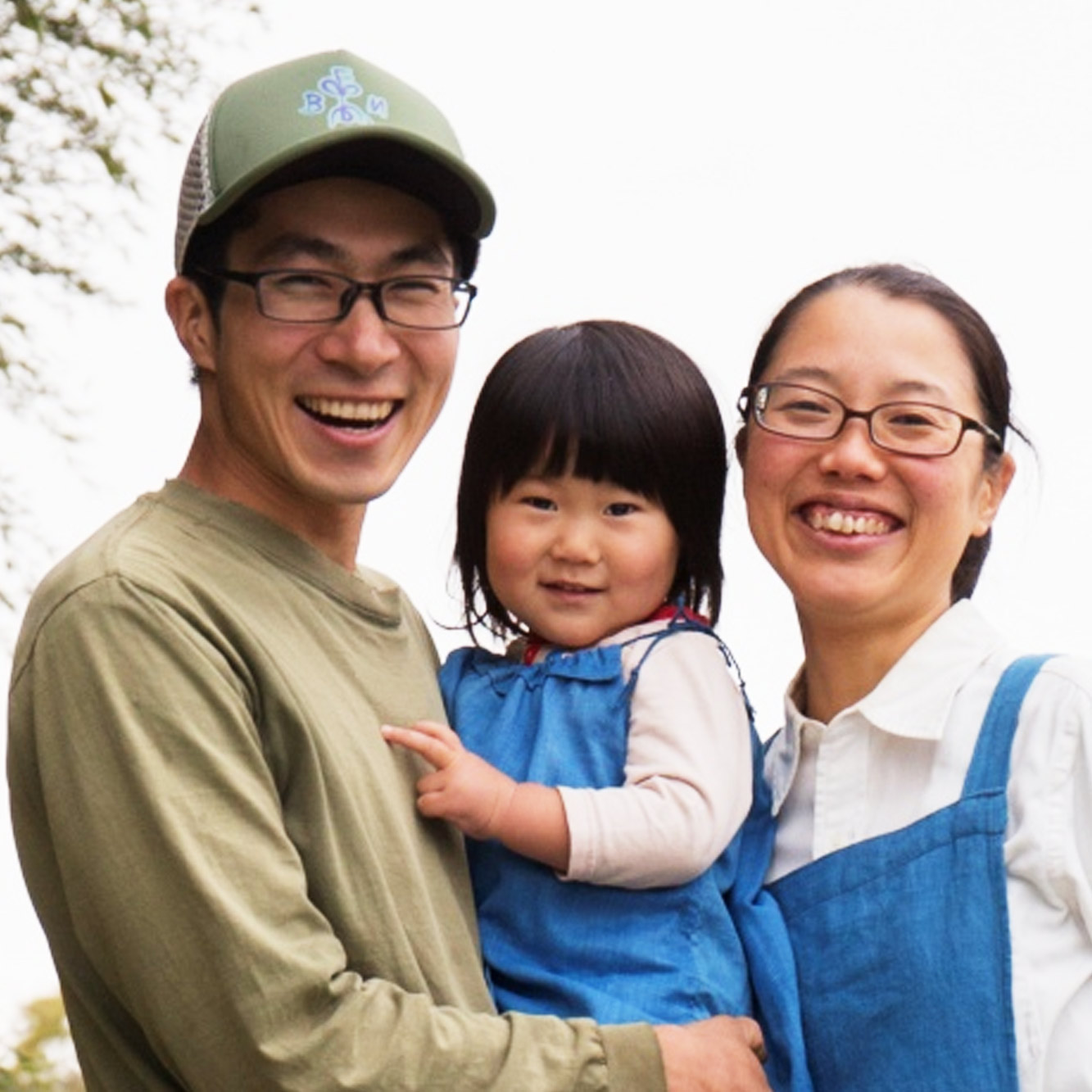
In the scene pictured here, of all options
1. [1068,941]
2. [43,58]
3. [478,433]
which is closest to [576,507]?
[478,433]

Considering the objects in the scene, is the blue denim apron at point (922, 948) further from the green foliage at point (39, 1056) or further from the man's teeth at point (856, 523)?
the green foliage at point (39, 1056)

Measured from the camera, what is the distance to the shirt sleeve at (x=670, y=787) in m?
2.75

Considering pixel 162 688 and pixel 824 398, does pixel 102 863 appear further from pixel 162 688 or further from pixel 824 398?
pixel 824 398

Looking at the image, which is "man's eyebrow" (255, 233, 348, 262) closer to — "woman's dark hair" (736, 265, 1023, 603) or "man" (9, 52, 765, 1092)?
"man" (9, 52, 765, 1092)

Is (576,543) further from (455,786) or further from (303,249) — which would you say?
(303,249)

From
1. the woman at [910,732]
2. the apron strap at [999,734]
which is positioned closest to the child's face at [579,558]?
the woman at [910,732]

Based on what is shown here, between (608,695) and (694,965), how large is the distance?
14.5 inches

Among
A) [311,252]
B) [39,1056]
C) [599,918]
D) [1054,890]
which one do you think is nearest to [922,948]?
[1054,890]

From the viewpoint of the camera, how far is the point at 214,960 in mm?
2334

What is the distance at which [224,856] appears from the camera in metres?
2.35

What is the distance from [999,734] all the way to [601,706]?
1.71ft

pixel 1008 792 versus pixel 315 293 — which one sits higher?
pixel 315 293

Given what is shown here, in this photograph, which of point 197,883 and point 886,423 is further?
point 886,423

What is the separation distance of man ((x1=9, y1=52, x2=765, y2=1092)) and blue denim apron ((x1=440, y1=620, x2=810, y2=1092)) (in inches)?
2.6
